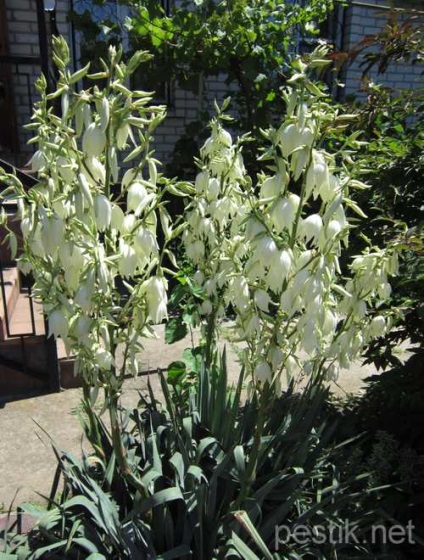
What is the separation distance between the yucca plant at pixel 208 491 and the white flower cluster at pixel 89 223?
593 mm

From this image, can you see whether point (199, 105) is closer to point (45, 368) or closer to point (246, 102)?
point (246, 102)

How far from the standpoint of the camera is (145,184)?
143 cm

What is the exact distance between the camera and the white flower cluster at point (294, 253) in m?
1.33

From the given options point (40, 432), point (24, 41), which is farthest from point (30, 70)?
point (40, 432)

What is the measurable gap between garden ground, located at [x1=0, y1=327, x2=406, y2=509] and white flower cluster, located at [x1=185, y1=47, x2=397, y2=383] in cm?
89

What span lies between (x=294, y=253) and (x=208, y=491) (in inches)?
37.8

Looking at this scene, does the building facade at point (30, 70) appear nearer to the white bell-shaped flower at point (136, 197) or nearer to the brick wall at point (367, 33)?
the brick wall at point (367, 33)

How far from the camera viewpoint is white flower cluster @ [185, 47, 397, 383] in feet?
4.37

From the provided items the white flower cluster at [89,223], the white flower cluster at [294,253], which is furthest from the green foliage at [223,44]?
the white flower cluster at [89,223]

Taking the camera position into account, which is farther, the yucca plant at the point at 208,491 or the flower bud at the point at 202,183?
the flower bud at the point at 202,183

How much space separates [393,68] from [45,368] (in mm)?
6410

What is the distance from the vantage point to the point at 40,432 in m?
3.01

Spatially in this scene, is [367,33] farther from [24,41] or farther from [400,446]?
[400,446]

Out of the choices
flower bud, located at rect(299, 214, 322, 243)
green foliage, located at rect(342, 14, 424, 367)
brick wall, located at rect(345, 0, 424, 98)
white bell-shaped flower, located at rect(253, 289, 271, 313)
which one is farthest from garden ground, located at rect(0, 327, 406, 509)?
brick wall, located at rect(345, 0, 424, 98)
